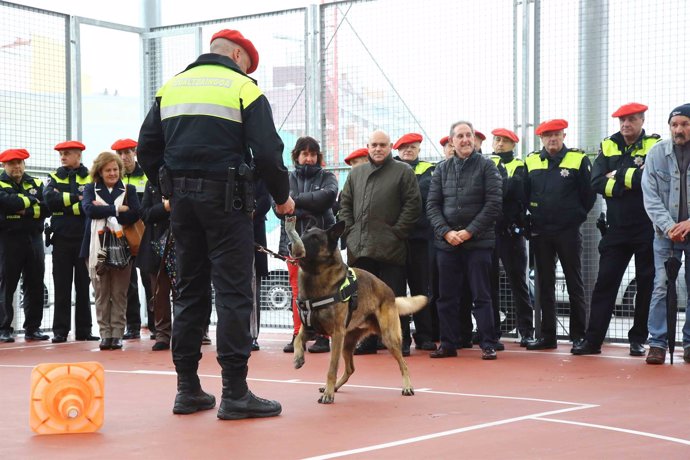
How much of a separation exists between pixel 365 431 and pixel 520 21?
6.54 meters

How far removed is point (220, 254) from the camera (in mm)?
5898

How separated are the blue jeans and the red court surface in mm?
283

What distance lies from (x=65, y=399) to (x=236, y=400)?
3.22 feet

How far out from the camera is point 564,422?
18.6ft

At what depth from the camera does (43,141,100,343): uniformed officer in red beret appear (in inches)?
446

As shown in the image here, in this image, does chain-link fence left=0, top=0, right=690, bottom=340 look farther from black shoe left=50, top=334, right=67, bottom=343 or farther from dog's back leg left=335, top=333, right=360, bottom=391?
dog's back leg left=335, top=333, right=360, bottom=391

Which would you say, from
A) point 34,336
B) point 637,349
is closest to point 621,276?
point 637,349

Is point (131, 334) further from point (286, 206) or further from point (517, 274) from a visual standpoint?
point (286, 206)

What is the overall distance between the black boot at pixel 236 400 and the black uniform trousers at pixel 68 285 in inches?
241

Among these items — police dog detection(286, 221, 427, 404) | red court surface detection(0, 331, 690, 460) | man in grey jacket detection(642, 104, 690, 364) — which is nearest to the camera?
red court surface detection(0, 331, 690, 460)

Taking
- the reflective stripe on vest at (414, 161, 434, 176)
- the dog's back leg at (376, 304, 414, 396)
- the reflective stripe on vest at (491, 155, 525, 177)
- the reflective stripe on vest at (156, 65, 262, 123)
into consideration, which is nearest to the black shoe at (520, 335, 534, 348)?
the reflective stripe on vest at (491, 155, 525, 177)

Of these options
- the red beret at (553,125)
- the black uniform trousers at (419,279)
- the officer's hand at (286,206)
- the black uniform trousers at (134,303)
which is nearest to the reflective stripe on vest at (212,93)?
the officer's hand at (286,206)

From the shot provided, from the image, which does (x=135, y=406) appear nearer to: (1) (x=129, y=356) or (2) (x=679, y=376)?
(1) (x=129, y=356)

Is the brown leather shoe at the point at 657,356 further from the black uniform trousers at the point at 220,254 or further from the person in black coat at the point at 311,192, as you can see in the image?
the black uniform trousers at the point at 220,254
